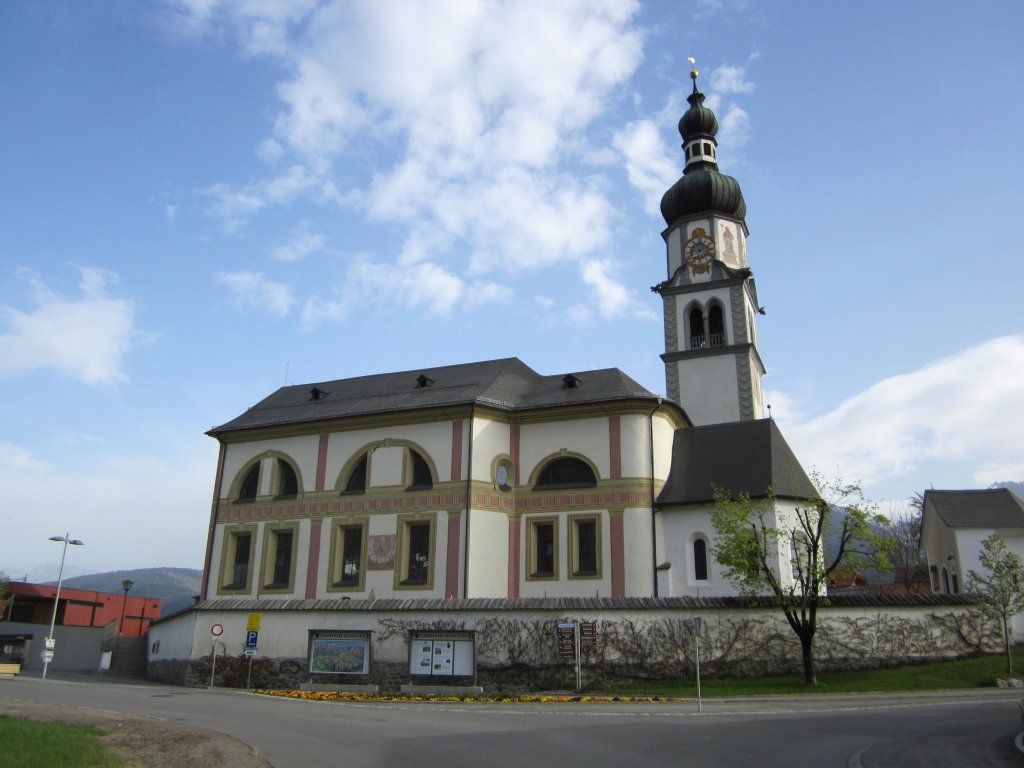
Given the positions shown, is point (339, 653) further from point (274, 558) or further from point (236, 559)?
point (236, 559)

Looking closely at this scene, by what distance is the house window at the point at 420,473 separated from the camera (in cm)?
3281

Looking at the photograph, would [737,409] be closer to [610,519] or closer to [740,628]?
[610,519]

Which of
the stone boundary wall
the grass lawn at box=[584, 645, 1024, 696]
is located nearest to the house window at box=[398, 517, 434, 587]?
the stone boundary wall

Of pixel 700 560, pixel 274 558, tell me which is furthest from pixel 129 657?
pixel 700 560

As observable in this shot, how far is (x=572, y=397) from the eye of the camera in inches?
1314

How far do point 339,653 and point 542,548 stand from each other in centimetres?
951

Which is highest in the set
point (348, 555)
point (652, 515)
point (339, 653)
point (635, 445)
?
point (635, 445)

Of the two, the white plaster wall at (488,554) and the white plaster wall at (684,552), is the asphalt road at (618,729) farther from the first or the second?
the white plaster wall at (488,554)

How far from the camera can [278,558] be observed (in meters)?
34.5

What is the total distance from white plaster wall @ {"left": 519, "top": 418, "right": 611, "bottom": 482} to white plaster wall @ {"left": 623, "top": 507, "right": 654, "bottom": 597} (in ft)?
6.50

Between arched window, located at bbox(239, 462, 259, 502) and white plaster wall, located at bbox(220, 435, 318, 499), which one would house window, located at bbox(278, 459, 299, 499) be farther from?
arched window, located at bbox(239, 462, 259, 502)

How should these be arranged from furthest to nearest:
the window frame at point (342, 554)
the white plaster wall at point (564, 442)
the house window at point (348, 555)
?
the house window at point (348, 555)
the window frame at point (342, 554)
the white plaster wall at point (564, 442)

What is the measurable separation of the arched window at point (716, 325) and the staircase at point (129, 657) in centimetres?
2983

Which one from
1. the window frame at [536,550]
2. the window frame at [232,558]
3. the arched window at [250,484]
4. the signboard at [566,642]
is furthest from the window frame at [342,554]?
the signboard at [566,642]
